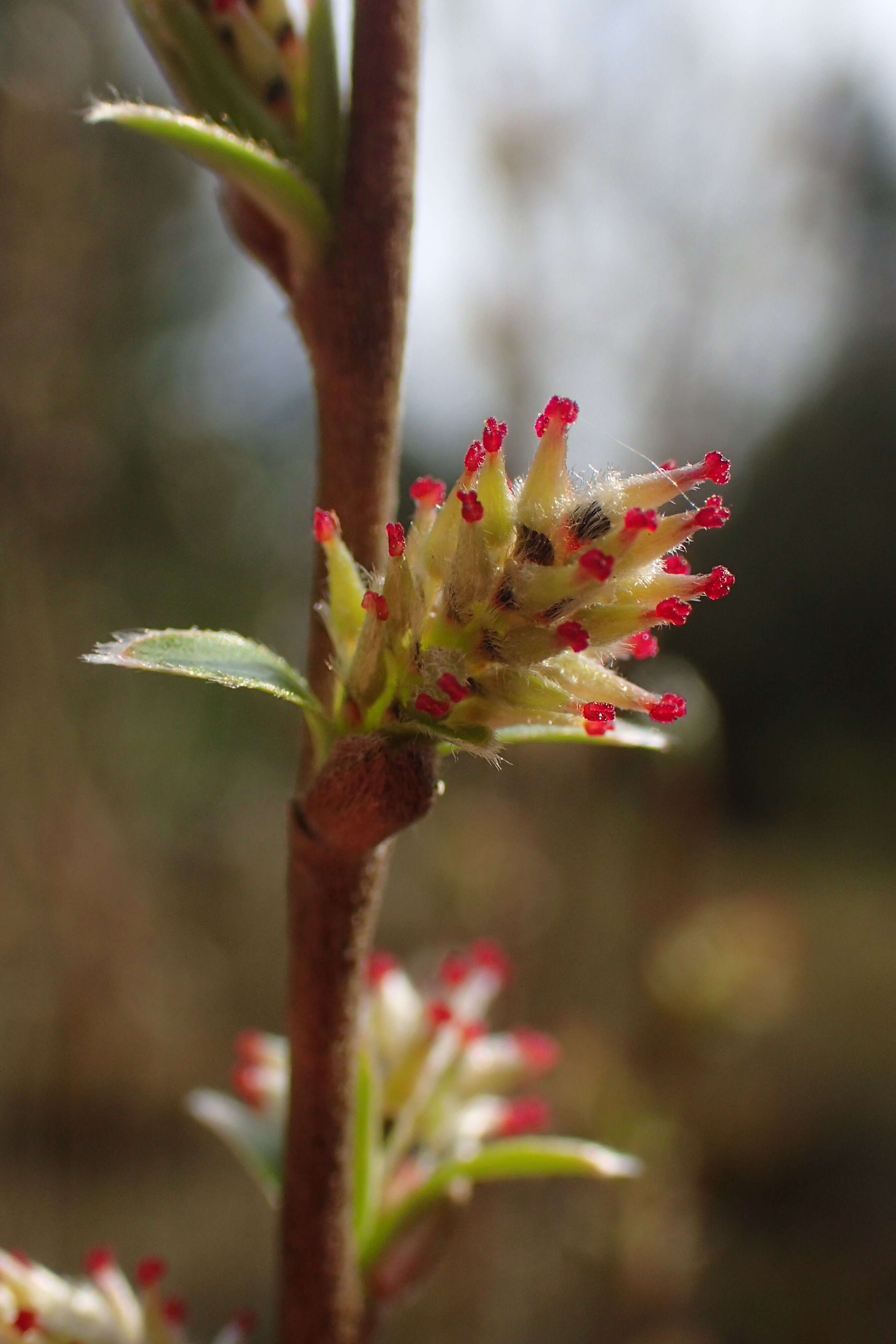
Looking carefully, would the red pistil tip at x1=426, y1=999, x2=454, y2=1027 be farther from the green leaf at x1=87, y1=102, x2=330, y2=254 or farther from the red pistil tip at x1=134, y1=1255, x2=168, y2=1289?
the green leaf at x1=87, y1=102, x2=330, y2=254

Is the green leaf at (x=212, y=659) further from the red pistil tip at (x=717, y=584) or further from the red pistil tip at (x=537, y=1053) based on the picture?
the red pistil tip at (x=537, y=1053)

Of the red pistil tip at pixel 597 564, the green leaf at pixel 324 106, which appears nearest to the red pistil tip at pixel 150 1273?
the red pistil tip at pixel 597 564

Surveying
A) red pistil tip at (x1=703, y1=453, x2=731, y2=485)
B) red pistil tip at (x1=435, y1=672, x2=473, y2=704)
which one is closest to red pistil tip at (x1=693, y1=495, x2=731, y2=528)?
red pistil tip at (x1=703, y1=453, x2=731, y2=485)

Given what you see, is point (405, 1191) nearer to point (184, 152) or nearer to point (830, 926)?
point (184, 152)

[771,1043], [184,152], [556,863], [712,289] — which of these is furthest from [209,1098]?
[771,1043]

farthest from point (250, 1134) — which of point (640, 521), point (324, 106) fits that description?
point (324, 106)

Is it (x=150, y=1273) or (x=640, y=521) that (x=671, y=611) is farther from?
(x=150, y=1273)
